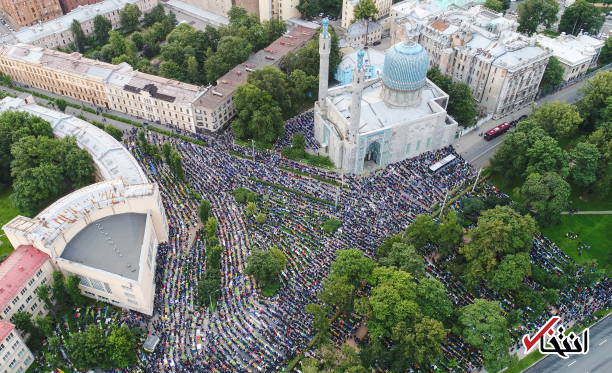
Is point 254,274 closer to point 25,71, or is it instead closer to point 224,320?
point 224,320

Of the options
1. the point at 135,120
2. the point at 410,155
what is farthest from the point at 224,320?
the point at 135,120

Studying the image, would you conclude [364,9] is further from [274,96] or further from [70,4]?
[70,4]

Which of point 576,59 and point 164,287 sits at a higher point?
point 576,59

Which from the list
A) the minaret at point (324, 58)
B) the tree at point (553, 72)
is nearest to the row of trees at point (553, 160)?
the tree at point (553, 72)

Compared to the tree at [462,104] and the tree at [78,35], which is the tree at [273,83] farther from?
the tree at [78,35]

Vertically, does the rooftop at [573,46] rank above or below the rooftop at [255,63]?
above

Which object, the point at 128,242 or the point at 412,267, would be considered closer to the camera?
the point at 412,267

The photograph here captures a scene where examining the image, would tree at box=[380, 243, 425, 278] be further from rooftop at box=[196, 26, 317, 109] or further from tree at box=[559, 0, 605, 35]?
tree at box=[559, 0, 605, 35]
